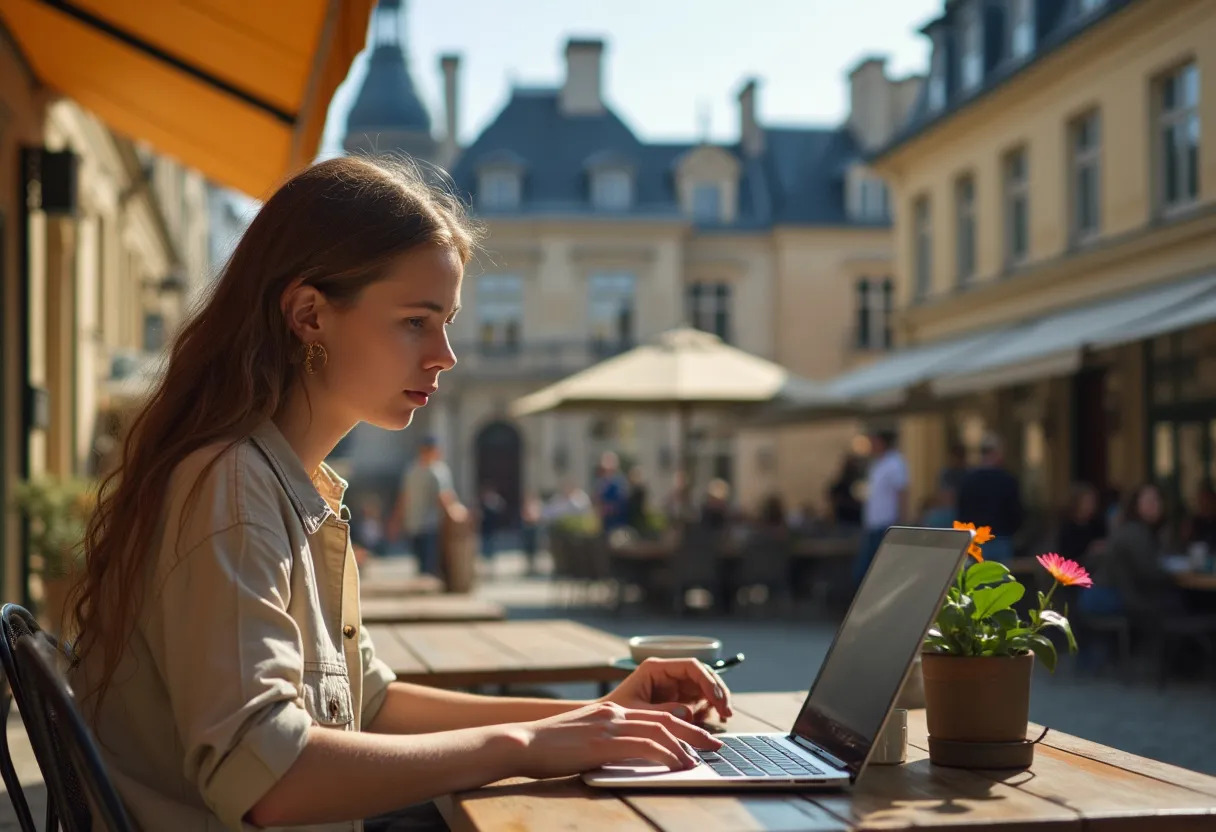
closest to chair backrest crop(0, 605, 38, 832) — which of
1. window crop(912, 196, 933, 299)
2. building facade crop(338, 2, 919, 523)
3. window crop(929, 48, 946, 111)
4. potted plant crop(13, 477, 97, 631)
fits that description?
potted plant crop(13, 477, 97, 631)

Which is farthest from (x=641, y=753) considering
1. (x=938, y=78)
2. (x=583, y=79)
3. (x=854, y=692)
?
(x=583, y=79)

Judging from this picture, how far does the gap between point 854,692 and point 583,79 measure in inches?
1647

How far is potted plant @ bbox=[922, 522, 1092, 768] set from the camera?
197 cm

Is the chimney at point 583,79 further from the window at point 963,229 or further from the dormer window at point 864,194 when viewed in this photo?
the window at point 963,229

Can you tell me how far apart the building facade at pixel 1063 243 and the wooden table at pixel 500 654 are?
7992 millimetres

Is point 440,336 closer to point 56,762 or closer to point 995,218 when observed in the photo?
point 56,762

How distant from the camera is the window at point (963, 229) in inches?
883

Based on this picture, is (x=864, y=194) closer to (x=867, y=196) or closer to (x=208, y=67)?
(x=867, y=196)

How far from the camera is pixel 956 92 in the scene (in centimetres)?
2261

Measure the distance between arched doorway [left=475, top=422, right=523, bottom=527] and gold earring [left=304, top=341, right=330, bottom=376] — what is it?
128 feet

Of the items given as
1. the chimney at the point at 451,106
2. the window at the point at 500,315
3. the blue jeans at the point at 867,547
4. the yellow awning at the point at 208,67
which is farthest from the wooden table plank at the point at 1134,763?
the chimney at the point at 451,106

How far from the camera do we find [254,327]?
1.97m

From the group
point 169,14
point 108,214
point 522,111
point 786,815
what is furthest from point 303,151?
point 522,111

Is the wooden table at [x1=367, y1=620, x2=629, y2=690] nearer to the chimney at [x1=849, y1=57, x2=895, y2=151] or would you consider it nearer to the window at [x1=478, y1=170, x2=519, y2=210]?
the window at [x1=478, y1=170, x2=519, y2=210]
